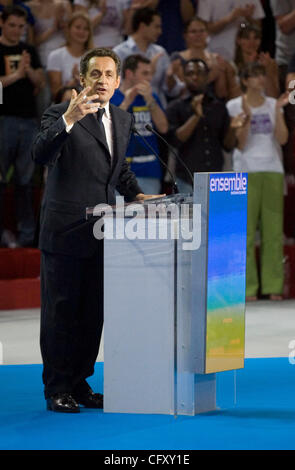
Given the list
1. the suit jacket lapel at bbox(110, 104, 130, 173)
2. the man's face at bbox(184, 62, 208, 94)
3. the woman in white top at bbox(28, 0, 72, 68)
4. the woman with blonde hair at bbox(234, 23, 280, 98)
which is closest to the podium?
the suit jacket lapel at bbox(110, 104, 130, 173)

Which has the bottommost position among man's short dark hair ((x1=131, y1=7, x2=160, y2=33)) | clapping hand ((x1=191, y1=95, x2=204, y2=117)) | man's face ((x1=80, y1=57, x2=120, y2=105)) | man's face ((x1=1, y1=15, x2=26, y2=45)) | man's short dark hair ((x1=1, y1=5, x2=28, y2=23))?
man's face ((x1=80, y1=57, x2=120, y2=105))

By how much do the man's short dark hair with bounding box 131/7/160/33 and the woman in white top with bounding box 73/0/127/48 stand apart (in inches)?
10.6

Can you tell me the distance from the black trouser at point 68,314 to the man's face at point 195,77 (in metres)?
4.15

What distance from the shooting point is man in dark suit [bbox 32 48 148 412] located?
4.64 metres

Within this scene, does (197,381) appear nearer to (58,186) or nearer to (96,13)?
(58,186)

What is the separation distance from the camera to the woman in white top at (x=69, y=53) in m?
8.62

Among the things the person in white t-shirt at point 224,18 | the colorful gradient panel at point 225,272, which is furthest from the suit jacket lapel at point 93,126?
the person in white t-shirt at point 224,18

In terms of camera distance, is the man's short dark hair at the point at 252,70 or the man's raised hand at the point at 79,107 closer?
the man's raised hand at the point at 79,107

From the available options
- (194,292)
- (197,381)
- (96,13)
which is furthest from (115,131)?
(96,13)

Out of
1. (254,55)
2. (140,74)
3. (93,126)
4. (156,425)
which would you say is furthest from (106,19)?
(156,425)

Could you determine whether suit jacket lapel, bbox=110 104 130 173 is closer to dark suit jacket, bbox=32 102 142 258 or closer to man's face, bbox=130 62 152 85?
dark suit jacket, bbox=32 102 142 258

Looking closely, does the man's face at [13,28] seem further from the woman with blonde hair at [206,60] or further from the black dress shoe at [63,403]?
the black dress shoe at [63,403]

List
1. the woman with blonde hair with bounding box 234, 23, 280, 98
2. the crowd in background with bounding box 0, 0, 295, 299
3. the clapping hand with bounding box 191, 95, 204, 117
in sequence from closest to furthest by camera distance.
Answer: the crowd in background with bounding box 0, 0, 295, 299, the clapping hand with bounding box 191, 95, 204, 117, the woman with blonde hair with bounding box 234, 23, 280, 98

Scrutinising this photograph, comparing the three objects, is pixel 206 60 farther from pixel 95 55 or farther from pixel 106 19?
pixel 95 55
